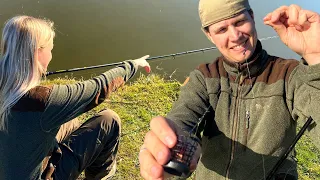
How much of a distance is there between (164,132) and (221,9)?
1.00 meters

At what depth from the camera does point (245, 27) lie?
6.18 ft

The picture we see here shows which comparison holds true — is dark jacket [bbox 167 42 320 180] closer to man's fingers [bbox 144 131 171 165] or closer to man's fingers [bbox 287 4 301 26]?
man's fingers [bbox 287 4 301 26]

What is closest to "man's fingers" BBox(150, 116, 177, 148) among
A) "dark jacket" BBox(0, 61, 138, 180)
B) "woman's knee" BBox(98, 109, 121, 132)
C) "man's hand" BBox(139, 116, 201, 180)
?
"man's hand" BBox(139, 116, 201, 180)

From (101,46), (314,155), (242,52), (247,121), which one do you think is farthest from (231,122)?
(101,46)

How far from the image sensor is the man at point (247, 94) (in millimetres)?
1721

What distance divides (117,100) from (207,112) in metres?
2.59

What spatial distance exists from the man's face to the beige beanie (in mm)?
25

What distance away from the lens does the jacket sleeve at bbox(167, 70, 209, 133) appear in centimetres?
172

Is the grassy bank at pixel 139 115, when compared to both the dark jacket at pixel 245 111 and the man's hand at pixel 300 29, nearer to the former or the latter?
the dark jacket at pixel 245 111

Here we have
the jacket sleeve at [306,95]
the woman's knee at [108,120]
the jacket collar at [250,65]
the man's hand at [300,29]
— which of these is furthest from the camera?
the woman's knee at [108,120]

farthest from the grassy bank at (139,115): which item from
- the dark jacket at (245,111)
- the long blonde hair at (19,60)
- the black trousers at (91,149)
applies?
the dark jacket at (245,111)

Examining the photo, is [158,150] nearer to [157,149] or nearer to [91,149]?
[157,149]

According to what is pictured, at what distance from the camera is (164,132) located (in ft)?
3.65

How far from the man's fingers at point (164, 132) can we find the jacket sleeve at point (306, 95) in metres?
0.78
